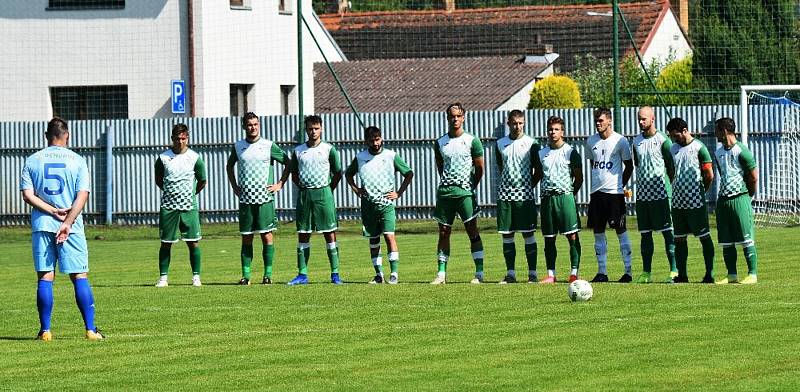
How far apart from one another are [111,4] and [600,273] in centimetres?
2187

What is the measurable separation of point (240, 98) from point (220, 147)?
4644 millimetres

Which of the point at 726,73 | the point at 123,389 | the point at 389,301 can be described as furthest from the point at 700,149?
the point at 726,73

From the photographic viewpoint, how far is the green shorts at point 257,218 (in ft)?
66.5

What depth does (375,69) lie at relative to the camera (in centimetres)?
5325

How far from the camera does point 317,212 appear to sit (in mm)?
20172

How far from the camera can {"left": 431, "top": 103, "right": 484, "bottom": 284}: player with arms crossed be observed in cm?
1936

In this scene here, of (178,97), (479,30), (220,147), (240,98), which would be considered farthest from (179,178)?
(479,30)

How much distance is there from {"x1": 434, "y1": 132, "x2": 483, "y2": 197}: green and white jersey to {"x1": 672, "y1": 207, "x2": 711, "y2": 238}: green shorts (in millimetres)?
Answer: 2599

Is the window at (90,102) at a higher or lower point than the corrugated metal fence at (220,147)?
higher

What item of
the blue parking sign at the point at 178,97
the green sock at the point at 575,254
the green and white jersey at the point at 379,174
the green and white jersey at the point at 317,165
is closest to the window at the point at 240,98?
the blue parking sign at the point at 178,97

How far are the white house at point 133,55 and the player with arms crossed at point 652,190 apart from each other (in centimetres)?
2015

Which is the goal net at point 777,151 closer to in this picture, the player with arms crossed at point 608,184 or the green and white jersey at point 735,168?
the player with arms crossed at point 608,184

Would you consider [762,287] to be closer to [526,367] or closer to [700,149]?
[700,149]

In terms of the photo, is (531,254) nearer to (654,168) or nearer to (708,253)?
(654,168)
